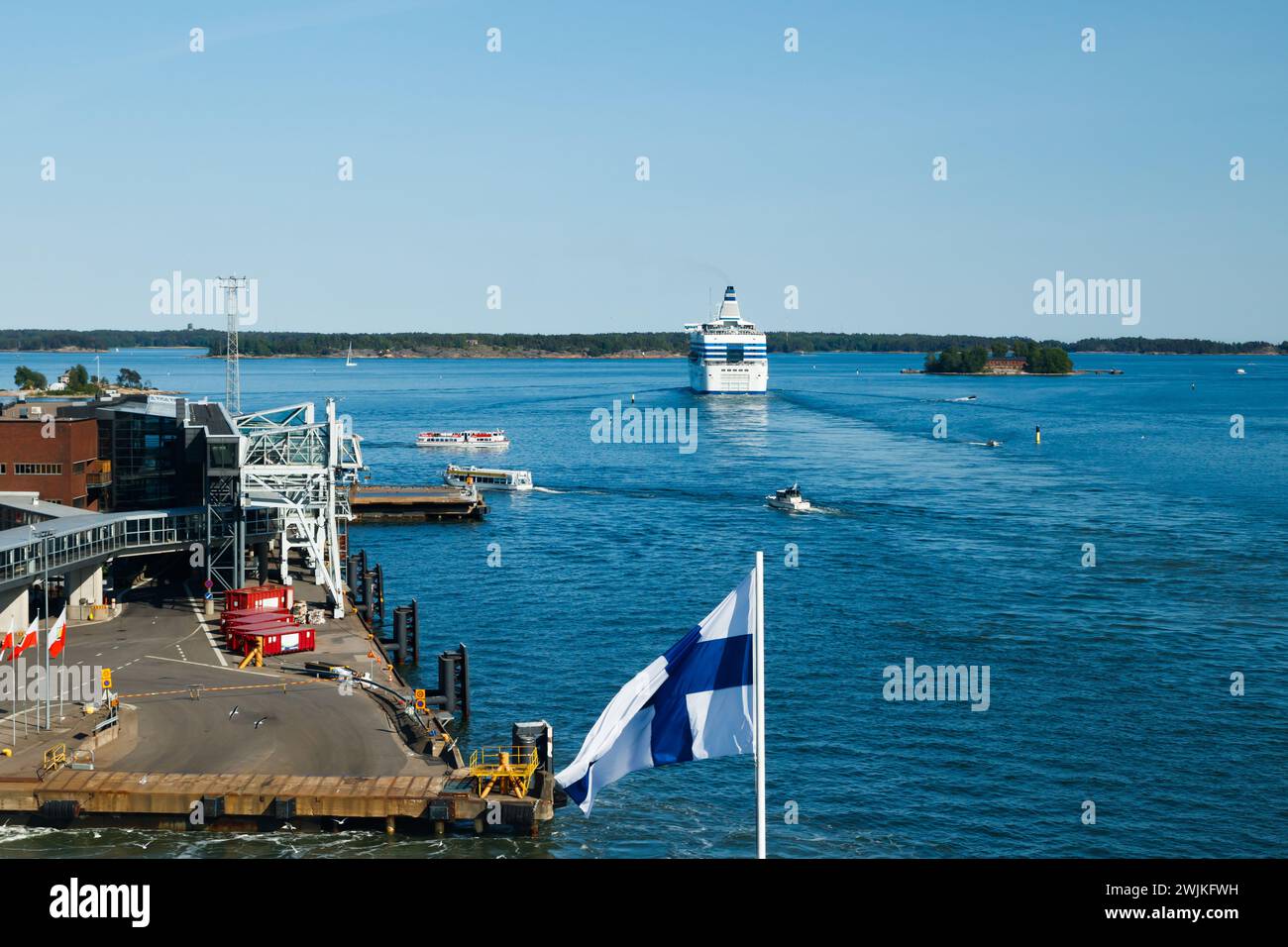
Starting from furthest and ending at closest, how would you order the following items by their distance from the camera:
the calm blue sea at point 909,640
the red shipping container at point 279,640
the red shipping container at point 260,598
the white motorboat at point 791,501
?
the white motorboat at point 791,501
the red shipping container at point 260,598
the red shipping container at point 279,640
the calm blue sea at point 909,640

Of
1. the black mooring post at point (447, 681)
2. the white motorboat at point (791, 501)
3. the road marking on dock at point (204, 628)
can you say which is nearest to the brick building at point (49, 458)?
the road marking on dock at point (204, 628)

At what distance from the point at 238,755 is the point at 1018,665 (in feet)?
93.8

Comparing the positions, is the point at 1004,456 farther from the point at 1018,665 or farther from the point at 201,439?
the point at 201,439

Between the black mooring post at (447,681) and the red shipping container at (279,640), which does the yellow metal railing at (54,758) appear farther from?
the black mooring post at (447,681)

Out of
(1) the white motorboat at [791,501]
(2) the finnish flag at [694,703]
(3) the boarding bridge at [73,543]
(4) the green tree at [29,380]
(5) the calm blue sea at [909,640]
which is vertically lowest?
(5) the calm blue sea at [909,640]

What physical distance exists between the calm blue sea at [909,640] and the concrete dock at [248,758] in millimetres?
816

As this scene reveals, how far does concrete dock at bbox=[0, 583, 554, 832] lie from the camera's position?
1204 inches

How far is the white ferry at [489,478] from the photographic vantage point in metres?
107

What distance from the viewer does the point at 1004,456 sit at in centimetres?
12312

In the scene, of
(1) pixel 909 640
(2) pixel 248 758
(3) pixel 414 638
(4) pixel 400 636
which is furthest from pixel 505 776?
(1) pixel 909 640

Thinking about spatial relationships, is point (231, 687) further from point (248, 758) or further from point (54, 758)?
point (54, 758)

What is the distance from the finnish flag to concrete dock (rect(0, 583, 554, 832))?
59.6 ft

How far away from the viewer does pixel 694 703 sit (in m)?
13.7
